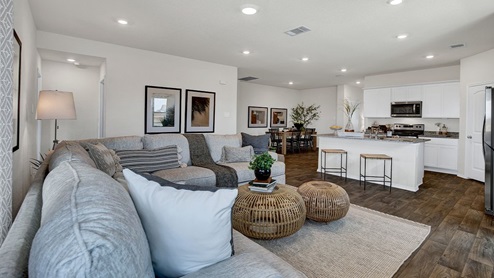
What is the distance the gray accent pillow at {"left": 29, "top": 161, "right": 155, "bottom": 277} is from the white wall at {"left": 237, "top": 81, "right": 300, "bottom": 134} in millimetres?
8152

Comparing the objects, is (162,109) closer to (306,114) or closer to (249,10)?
(249,10)

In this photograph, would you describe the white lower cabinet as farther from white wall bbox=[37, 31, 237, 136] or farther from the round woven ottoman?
white wall bbox=[37, 31, 237, 136]

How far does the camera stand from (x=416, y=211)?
10.9 feet

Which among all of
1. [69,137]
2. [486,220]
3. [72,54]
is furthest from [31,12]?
[486,220]

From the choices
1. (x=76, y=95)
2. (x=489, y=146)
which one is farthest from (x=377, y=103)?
(x=76, y=95)

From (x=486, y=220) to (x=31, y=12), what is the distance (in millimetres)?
6171

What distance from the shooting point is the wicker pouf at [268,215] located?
7.40 feet

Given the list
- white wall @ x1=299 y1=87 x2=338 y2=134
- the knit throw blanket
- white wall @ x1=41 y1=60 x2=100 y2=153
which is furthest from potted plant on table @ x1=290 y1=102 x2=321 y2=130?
white wall @ x1=41 y1=60 x2=100 y2=153

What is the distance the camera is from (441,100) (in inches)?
235

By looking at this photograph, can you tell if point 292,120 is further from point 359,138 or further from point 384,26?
point 384,26

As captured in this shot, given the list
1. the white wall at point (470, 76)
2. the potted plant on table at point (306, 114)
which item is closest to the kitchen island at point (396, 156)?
the white wall at point (470, 76)

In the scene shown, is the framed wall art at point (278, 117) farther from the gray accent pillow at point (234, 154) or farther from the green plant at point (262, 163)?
the green plant at point (262, 163)

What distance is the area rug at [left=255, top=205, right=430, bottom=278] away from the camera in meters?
2.02

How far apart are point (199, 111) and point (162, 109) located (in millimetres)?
821
